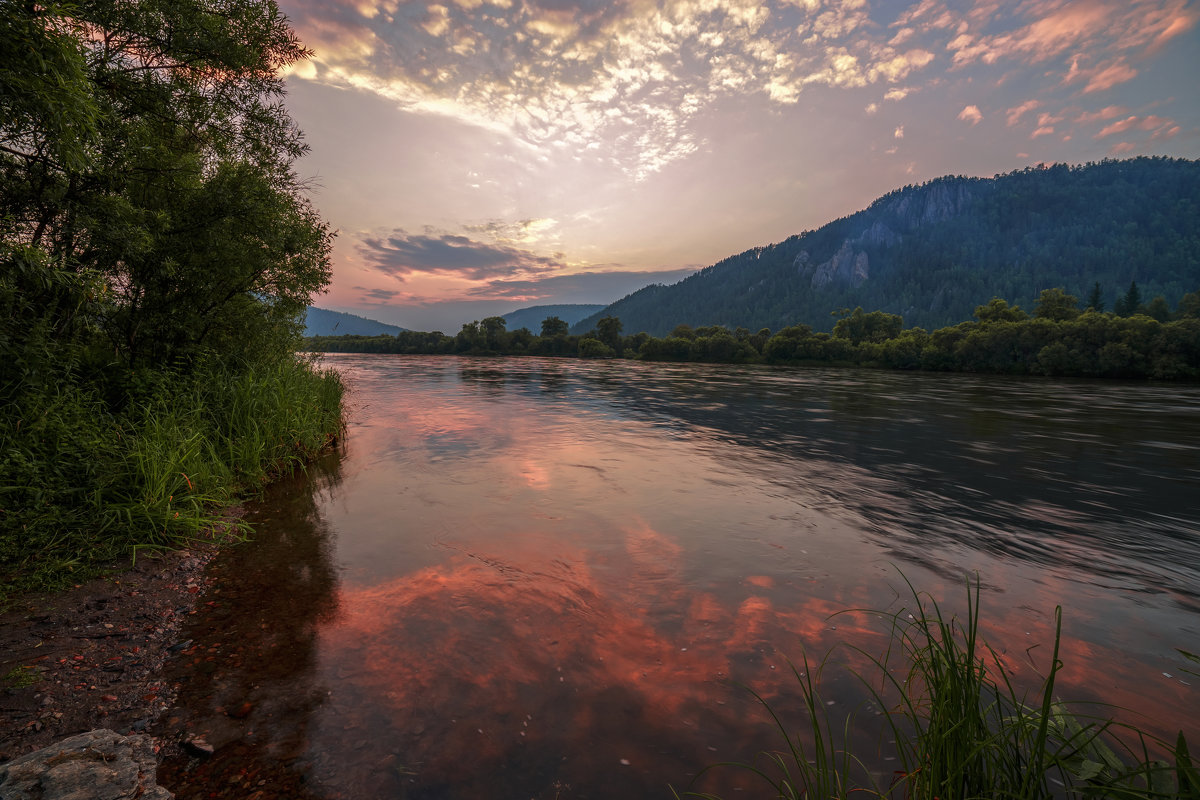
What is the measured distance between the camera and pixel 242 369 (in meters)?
14.1

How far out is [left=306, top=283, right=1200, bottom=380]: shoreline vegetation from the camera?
68.3 metres

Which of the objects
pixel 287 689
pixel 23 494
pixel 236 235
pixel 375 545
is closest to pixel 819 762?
pixel 287 689

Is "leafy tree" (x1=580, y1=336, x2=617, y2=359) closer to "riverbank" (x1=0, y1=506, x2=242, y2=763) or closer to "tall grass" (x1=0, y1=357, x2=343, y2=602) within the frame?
"tall grass" (x1=0, y1=357, x2=343, y2=602)

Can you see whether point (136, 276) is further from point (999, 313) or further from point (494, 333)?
point (494, 333)

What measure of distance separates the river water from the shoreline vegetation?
14381 mm

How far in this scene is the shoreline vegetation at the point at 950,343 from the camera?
2689 inches

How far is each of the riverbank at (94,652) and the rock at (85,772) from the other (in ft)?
2.45

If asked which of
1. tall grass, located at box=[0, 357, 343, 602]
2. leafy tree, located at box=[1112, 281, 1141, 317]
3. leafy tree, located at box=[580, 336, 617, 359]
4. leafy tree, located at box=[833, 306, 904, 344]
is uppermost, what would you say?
leafy tree, located at box=[1112, 281, 1141, 317]

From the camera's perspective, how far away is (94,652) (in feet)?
17.2

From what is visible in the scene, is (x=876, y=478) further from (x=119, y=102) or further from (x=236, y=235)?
(x=119, y=102)

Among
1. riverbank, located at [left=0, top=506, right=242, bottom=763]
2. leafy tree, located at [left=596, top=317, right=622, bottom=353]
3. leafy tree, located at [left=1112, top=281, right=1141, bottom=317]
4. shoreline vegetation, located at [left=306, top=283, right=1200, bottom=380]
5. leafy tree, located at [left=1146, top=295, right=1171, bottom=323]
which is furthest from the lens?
leafy tree, located at [left=596, top=317, right=622, bottom=353]

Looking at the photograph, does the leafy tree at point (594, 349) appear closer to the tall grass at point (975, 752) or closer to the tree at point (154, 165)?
the tree at point (154, 165)

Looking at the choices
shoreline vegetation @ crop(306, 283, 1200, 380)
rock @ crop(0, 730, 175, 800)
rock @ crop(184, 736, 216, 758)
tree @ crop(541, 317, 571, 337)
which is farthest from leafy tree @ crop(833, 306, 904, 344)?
rock @ crop(0, 730, 175, 800)

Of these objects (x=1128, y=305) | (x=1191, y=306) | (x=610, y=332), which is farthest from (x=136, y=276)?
(x=1128, y=305)
